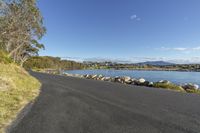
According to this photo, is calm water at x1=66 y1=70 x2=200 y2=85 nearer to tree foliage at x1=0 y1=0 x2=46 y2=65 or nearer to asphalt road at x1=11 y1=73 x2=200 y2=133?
tree foliage at x1=0 y1=0 x2=46 y2=65

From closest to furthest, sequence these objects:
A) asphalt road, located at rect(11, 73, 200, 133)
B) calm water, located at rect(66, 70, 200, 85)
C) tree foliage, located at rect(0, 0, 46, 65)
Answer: asphalt road, located at rect(11, 73, 200, 133) → tree foliage, located at rect(0, 0, 46, 65) → calm water, located at rect(66, 70, 200, 85)

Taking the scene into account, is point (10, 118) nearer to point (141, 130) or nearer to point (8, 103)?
point (8, 103)

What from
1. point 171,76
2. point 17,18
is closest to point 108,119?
point 17,18

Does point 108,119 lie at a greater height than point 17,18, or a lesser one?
lesser

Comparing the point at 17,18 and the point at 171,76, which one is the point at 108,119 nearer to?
the point at 17,18

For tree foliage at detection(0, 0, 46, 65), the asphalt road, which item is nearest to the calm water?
tree foliage at detection(0, 0, 46, 65)

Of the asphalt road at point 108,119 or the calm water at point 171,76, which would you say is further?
the calm water at point 171,76

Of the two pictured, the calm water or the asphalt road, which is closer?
the asphalt road

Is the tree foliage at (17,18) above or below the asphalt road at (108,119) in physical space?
above

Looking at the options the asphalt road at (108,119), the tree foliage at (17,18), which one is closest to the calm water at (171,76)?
the tree foliage at (17,18)

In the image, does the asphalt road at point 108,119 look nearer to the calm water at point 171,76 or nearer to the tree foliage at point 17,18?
the tree foliage at point 17,18

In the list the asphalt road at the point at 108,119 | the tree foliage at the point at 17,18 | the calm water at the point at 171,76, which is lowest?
the calm water at the point at 171,76

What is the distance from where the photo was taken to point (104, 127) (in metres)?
5.44

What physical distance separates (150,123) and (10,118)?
423 centimetres
